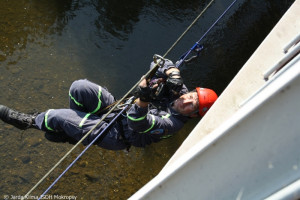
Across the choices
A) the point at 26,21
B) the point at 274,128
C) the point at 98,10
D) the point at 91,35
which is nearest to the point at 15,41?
the point at 26,21

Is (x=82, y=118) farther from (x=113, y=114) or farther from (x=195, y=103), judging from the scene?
(x=195, y=103)

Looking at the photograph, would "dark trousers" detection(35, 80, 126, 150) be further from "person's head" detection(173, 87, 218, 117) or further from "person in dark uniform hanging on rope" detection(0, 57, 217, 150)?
"person's head" detection(173, 87, 218, 117)

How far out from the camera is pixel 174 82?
3439mm

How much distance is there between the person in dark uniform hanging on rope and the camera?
3504 millimetres

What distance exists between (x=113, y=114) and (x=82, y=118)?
0.41m

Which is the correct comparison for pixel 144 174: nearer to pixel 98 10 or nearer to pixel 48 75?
pixel 48 75

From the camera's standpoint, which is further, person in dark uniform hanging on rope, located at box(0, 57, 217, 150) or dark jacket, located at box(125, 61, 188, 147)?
person in dark uniform hanging on rope, located at box(0, 57, 217, 150)

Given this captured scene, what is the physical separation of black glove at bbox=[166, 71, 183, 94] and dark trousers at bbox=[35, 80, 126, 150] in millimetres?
862

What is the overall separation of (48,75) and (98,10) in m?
1.78

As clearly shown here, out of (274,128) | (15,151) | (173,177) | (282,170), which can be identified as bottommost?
(15,151)

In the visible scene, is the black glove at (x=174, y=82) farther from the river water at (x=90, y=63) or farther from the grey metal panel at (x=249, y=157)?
the grey metal panel at (x=249, y=157)

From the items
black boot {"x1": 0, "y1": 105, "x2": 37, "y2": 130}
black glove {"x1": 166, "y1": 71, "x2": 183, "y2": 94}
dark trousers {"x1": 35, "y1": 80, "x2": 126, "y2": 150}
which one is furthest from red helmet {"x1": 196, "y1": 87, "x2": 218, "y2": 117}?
black boot {"x1": 0, "y1": 105, "x2": 37, "y2": 130}

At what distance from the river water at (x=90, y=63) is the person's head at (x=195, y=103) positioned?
5.10 feet

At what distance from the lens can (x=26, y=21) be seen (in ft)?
16.6
